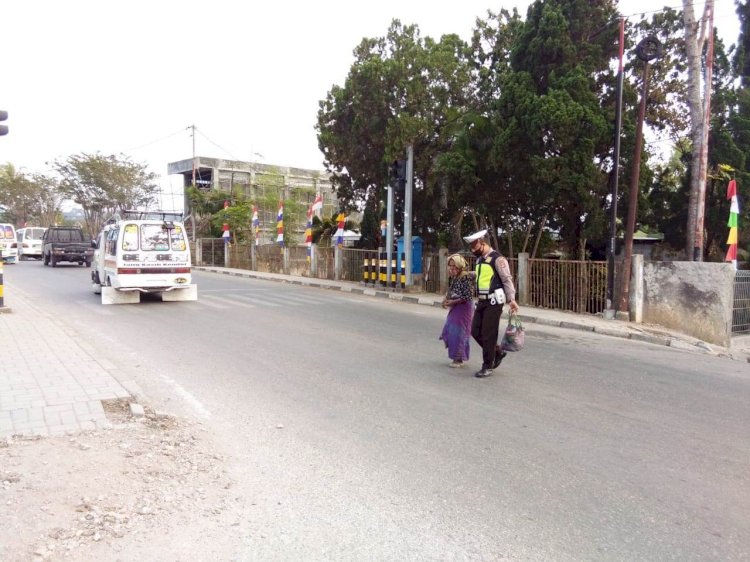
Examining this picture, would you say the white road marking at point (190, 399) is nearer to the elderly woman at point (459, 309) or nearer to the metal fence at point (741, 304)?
the elderly woman at point (459, 309)

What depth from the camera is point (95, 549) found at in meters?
3.15

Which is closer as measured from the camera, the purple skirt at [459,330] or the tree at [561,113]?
the purple skirt at [459,330]

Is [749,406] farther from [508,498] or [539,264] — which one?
Answer: [539,264]

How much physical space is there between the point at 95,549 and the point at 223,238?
33087 millimetres

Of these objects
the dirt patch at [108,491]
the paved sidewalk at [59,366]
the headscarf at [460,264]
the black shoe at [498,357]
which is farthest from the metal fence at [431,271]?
the dirt patch at [108,491]

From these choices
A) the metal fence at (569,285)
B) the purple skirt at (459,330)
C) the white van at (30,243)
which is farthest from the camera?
the white van at (30,243)

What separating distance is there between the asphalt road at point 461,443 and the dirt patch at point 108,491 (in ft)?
1.02

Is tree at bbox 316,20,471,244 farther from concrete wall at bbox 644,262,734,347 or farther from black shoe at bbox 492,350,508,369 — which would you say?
black shoe at bbox 492,350,508,369

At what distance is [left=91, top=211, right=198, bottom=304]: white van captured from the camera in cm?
1386

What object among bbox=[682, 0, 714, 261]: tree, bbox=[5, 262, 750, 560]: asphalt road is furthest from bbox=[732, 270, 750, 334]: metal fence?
bbox=[5, 262, 750, 560]: asphalt road

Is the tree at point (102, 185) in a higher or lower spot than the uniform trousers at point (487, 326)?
higher

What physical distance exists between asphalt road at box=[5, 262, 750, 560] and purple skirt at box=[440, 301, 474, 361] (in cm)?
24

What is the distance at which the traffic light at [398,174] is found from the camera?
17.5 metres

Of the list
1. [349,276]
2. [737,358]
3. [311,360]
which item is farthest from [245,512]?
[349,276]
